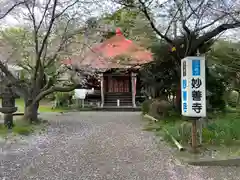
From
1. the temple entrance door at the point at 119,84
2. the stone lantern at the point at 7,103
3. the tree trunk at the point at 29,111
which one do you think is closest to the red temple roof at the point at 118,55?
the temple entrance door at the point at 119,84

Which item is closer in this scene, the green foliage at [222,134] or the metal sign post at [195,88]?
the metal sign post at [195,88]

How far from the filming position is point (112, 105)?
19547 millimetres

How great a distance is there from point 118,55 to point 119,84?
394 centimetres

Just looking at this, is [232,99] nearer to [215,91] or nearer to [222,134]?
[215,91]

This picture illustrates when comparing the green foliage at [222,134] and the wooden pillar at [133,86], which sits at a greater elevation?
the wooden pillar at [133,86]

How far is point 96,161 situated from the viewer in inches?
226

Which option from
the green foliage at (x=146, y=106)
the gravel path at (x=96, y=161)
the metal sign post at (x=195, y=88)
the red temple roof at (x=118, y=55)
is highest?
the red temple roof at (x=118, y=55)

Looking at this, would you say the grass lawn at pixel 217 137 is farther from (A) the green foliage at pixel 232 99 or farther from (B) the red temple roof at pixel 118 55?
(A) the green foliage at pixel 232 99

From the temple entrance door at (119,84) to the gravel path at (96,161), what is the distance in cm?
1287

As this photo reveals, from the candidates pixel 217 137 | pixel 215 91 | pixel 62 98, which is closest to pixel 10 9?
pixel 217 137

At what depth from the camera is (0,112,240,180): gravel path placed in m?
4.90

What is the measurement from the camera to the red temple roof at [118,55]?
16.2 m

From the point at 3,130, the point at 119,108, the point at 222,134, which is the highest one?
the point at 119,108

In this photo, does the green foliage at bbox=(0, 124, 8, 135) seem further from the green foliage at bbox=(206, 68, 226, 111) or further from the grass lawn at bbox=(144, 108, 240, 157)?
the green foliage at bbox=(206, 68, 226, 111)
